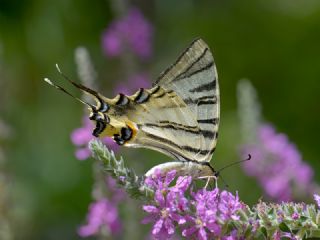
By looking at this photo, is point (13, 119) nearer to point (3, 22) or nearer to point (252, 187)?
point (3, 22)

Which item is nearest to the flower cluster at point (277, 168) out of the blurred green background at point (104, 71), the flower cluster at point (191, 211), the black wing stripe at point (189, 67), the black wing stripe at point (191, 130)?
the blurred green background at point (104, 71)

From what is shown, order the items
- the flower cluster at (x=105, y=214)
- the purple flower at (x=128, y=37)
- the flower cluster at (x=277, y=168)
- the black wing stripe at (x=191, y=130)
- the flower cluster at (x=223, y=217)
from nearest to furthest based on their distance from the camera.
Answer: the flower cluster at (x=223, y=217), the black wing stripe at (x=191, y=130), the flower cluster at (x=105, y=214), the flower cluster at (x=277, y=168), the purple flower at (x=128, y=37)

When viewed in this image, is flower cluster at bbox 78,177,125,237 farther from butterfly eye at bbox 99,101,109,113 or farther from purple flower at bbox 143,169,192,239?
purple flower at bbox 143,169,192,239

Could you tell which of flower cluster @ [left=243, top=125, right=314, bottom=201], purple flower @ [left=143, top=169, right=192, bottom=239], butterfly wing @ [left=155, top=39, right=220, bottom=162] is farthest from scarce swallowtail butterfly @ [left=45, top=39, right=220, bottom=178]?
flower cluster @ [left=243, top=125, right=314, bottom=201]

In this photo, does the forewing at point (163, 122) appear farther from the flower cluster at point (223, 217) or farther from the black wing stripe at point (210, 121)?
the flower cluster at point (223, 217)

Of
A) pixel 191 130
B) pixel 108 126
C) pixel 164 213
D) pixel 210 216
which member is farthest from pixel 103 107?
Answer: pixel 210 216

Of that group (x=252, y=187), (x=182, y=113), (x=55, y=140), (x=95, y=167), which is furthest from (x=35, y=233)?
(x=182, y=113)
